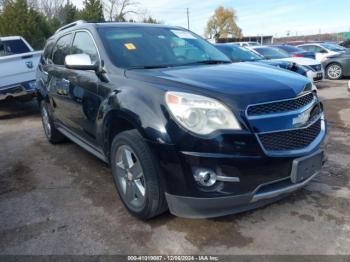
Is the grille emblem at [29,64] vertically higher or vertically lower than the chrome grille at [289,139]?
higher

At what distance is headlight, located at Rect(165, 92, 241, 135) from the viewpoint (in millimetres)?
2627

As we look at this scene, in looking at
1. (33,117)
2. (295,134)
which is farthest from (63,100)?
(33,117)

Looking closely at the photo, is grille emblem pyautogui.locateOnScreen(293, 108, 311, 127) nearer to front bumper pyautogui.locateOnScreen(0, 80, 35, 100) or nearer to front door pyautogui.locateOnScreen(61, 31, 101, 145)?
front door pyautogui.locateOnScreen(61, 31, 101, 145)

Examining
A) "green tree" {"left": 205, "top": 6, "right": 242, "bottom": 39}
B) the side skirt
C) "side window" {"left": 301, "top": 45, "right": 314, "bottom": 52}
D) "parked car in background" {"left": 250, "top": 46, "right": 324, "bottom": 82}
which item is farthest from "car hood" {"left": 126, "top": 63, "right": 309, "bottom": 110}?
"green tree" {"left": 205, "top": 6, "right": 242, "bottom": 39}

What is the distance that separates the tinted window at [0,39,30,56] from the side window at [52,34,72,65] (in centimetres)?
543

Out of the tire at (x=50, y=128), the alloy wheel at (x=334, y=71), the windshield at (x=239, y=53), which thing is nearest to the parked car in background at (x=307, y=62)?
the windshield at (x=239, y=53)

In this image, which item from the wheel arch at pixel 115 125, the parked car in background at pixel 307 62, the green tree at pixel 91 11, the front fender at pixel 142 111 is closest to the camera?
the front fender at pixel 142 111

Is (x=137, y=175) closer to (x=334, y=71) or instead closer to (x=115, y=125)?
(x=115, y=125)

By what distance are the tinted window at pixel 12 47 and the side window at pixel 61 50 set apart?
5.43 meters

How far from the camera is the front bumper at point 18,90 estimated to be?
7715 mm

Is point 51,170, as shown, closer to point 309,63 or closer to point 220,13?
point 309,63

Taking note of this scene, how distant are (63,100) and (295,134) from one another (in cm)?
305

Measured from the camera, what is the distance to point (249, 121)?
2645mm

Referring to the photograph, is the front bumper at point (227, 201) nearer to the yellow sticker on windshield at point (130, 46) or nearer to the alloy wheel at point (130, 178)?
the alloy wheel at point (130, 178)
